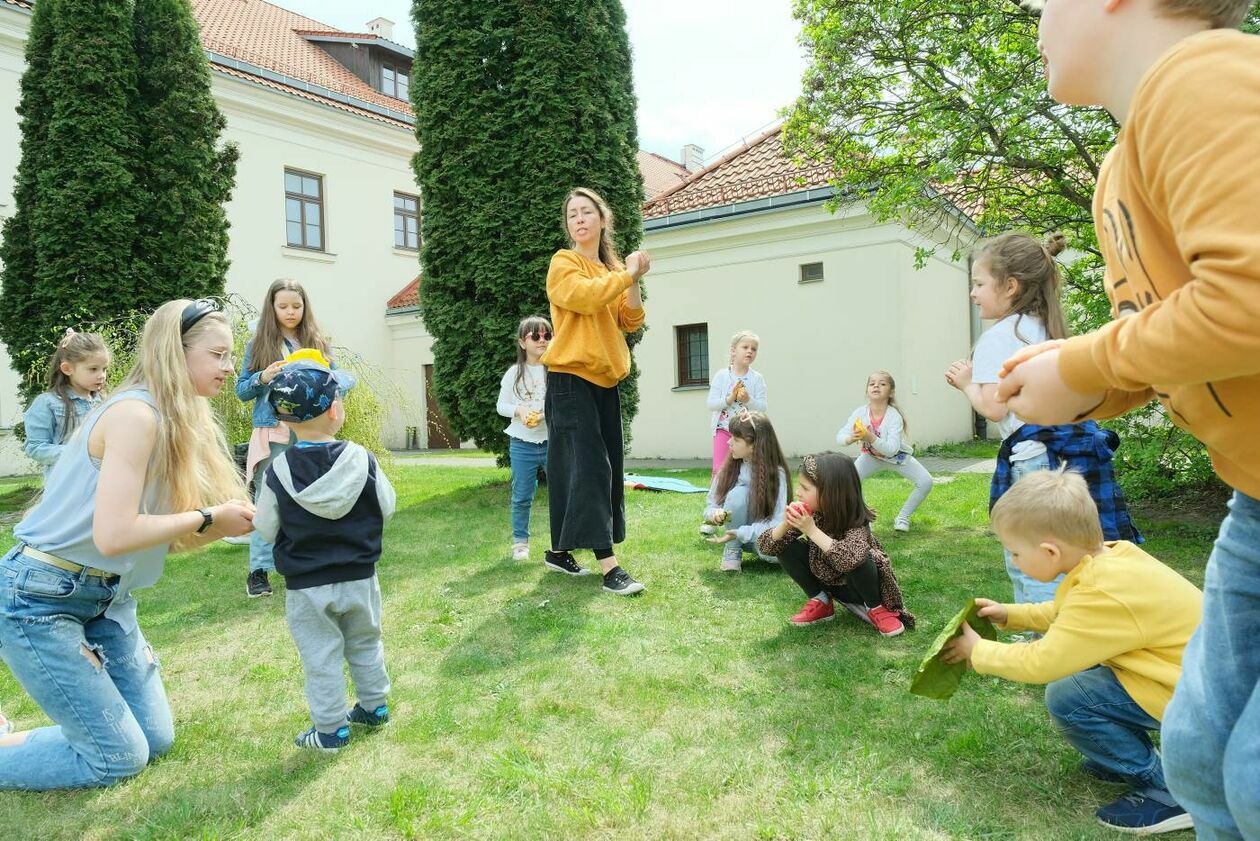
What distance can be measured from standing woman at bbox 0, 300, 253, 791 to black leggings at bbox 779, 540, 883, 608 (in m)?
2.59

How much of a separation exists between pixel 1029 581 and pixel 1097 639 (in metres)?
1.02

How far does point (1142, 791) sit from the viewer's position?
229 cm

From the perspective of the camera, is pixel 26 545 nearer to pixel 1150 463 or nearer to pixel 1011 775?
pixel 1011 775

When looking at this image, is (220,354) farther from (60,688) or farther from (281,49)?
(281,49)

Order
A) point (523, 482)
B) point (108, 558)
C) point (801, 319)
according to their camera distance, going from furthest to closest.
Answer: point (801, 319), point (523, 482), point (108, 558)

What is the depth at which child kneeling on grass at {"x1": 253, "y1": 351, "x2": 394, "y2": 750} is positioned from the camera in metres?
2.91

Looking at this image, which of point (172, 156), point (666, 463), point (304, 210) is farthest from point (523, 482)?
point (304, 210)

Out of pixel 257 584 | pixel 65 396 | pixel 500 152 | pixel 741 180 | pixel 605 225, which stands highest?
pixel 741 180

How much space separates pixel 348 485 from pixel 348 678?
1.22 m

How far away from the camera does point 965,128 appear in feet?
18.9

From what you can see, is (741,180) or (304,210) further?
(304,210)

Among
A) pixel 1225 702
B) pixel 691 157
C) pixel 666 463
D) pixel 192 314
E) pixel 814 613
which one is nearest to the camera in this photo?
pixel 1225 702

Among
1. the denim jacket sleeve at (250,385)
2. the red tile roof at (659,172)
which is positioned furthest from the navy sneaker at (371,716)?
the red tile roof at (659,172)

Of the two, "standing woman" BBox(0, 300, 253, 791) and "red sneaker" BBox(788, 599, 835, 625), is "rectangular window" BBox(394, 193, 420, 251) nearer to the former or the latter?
"red sneaker" BBox(788, 599, 835, 625)
